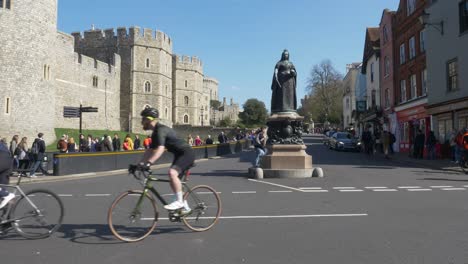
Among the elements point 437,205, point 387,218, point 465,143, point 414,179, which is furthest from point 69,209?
point 465,143

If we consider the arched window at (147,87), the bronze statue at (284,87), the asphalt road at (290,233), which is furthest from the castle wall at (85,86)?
the asphalt road at (290,233)

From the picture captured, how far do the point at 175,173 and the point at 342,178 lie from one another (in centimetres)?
885

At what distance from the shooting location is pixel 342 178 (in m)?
13.4

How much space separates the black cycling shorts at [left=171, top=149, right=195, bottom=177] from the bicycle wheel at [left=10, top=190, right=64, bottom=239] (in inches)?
69.5

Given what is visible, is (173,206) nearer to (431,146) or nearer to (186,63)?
(431,146)

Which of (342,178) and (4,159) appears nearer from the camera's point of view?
(4,159)

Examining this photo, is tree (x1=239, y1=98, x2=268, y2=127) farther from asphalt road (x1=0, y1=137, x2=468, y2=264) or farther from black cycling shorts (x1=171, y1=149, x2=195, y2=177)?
black cycling shorts (x1=171, y1=149, x2=195, y2=177)

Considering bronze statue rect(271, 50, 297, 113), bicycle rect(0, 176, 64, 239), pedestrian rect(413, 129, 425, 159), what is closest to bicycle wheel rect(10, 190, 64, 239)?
bicycle rect(0, 176, 64, 239)

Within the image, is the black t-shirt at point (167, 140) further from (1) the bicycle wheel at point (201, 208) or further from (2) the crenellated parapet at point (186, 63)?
(2) the crenellated parapet at point (186, 63)

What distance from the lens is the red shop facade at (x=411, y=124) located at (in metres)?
25.7

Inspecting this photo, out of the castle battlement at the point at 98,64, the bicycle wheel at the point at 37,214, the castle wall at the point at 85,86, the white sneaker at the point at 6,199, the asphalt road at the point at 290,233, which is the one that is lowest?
the asphalt road at the point at 290,233

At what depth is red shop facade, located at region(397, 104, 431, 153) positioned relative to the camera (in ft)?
84.3

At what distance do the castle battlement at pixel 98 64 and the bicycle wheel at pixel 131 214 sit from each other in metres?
47.0

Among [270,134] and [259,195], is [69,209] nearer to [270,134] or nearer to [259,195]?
[259,195]
